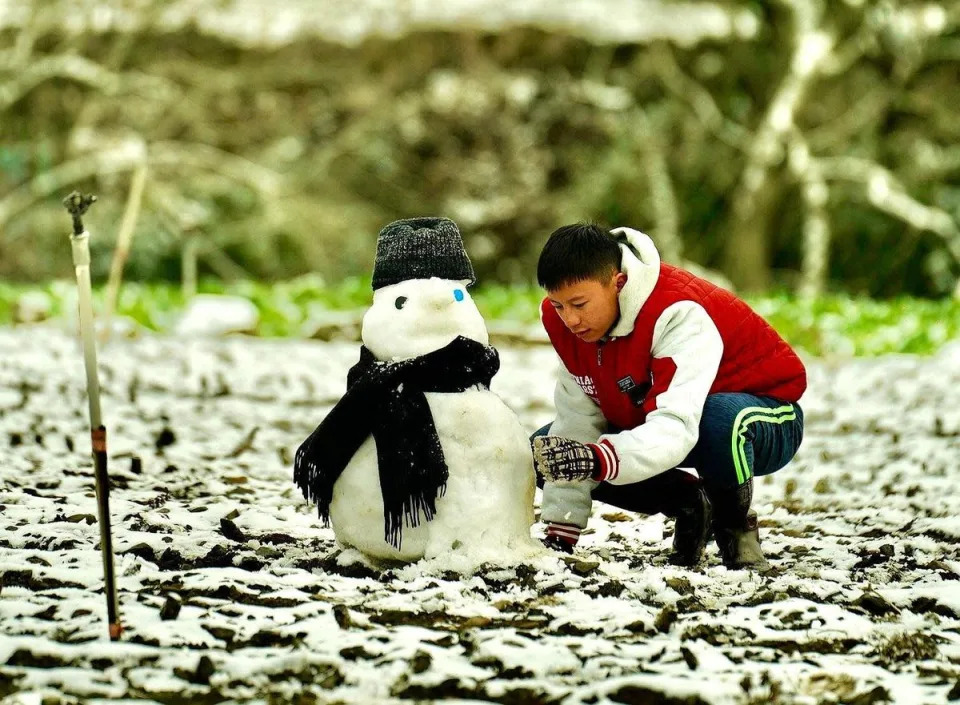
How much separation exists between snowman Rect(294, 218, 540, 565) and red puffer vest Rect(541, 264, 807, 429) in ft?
0.94

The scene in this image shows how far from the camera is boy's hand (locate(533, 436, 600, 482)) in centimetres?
250

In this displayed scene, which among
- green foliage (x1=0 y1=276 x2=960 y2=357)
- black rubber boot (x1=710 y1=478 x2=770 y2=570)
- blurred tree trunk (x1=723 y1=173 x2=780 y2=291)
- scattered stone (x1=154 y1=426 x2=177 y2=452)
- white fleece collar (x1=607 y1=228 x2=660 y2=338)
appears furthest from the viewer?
blurred tree trunk (x1=723 y1=173 x2=780 y2=291)

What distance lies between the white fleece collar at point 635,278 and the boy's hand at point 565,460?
1.11 ft

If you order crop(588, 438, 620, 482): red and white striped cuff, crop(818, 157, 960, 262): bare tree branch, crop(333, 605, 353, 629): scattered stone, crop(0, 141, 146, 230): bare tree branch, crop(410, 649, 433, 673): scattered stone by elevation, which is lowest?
crop(410, 649, 433, 673): scattered stone

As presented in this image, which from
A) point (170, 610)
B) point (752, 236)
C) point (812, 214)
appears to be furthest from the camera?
point (752, 236)

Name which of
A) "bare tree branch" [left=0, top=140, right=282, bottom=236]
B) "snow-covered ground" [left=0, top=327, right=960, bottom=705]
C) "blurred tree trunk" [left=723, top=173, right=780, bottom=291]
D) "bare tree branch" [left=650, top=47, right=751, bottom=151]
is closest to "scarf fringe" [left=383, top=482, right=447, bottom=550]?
"snow-covered ground" [left=0, top=327, right=960, bottom=705]

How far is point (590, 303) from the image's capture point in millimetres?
2650

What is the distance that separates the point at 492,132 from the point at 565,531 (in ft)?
30.3

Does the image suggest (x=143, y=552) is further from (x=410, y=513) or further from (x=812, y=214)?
(x=812, y=214)

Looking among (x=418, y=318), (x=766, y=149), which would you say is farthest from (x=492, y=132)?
(x=418, y=318)

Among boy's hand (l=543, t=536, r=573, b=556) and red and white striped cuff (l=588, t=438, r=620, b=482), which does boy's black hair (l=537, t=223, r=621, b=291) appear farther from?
boy's hand (l=543, t=536, r=573, b=556)

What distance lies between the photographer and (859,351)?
8.04 m

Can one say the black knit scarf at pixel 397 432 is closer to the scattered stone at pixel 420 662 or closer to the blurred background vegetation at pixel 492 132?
the scattered stone at pixel 420 662

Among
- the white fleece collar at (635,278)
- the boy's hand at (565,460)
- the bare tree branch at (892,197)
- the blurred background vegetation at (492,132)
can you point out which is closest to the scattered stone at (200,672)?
the boy's hand at (565,460)
